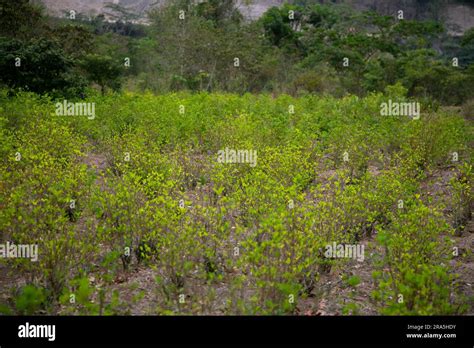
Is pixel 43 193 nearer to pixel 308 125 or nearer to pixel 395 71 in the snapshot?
pixel 308 125

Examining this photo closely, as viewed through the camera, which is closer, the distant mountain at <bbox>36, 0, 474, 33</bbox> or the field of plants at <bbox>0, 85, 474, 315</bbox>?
the field of plants at <bbox>0, 85, 474, 315</bbox>

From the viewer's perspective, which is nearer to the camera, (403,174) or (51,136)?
(403,174)

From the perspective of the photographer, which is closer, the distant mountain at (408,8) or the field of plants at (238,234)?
the field of plants at (238,234)

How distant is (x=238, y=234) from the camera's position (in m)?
4.83

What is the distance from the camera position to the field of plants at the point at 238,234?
13.6ft

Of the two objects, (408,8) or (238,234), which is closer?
(238,234)

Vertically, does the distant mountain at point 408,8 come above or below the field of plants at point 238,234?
above

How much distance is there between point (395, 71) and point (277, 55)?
8.44 metres

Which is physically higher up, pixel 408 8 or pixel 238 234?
pixel 408 8

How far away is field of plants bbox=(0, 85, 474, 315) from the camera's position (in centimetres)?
415

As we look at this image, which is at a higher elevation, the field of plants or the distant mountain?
the distant mountain

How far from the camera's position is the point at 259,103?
48.6 feet
